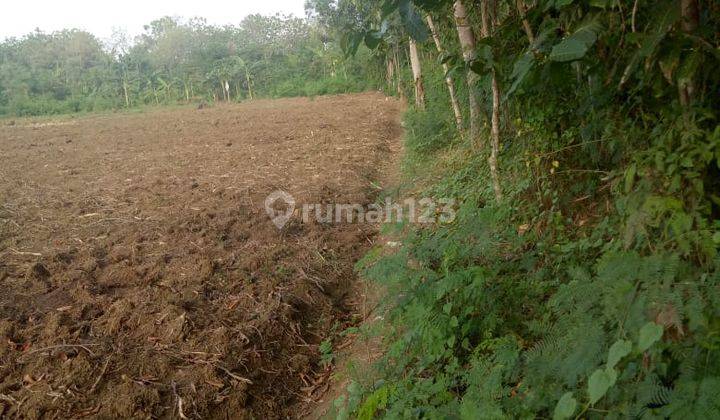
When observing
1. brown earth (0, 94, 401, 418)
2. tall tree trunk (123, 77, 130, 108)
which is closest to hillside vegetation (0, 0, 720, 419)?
brown earth (0, 94, 401, 418)

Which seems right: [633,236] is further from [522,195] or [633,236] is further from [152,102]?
[152,102]

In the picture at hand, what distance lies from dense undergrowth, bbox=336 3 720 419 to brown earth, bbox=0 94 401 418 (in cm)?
76

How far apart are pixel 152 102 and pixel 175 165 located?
90.5 feet

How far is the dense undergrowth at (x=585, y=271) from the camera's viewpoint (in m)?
1.51

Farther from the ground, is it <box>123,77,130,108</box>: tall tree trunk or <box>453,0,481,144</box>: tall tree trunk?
<box>123,77,130,108</box>: tall tree trunk

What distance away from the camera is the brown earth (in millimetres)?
2729

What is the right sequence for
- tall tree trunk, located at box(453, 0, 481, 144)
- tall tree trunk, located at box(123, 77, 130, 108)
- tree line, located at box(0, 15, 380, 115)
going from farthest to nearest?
1. tall tree trunk, located at box(123, 77, 130, 108)
2. tree line, located at box(0, 15, 380, 115)
3. tall tree trunk, located at box(453, 0, 481, 144)

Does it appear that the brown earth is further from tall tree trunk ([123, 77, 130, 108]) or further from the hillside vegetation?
tall tree trunk ([123, 77, 130, 108])

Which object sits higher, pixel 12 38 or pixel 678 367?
pixel 12 38

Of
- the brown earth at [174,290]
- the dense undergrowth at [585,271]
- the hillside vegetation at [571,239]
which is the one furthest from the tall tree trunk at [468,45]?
the brown earth at [174,290]

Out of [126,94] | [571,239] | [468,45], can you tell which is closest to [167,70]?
[126,94]

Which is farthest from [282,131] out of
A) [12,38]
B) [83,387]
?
[12,38]

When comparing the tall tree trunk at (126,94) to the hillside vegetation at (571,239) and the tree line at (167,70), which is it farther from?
the hillside vegetation at (571,239)

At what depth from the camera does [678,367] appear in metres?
1.56
